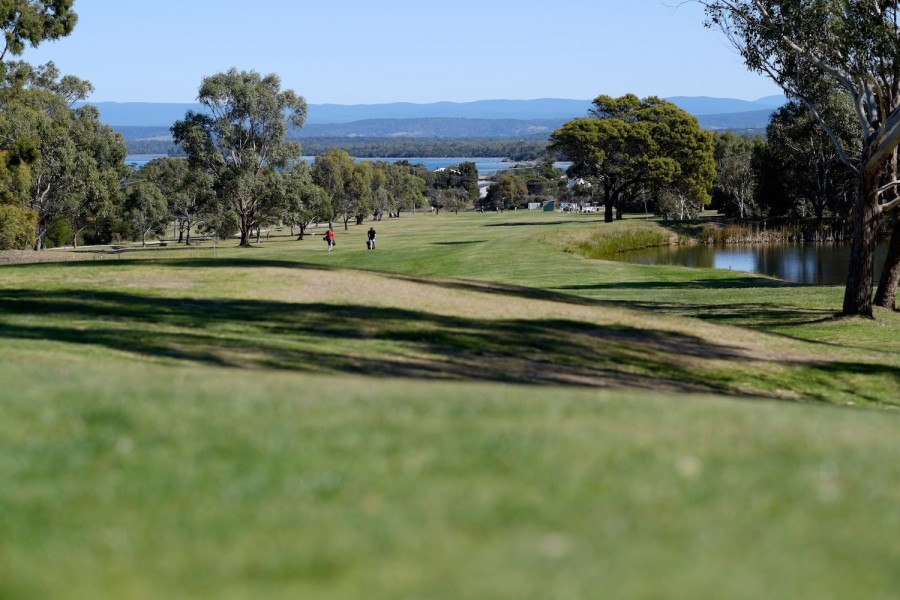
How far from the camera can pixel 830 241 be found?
259 feet

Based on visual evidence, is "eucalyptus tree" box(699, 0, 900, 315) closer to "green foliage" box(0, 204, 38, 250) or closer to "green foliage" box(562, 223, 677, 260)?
"green foliage" box(562, 223, 677, 260)

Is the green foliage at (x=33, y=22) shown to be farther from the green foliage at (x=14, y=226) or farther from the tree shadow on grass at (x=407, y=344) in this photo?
the tree shadow on grass at (x=407, y=344)

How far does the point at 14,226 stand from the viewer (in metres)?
63.4

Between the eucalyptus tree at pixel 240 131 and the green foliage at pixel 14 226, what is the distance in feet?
46.4

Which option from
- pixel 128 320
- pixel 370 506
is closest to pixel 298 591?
pixel 370 506

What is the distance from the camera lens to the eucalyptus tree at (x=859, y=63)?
Answer: 27.9 metres

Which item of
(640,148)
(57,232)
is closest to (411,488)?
(640,148)

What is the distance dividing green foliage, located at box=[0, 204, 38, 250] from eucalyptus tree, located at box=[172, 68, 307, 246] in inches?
557

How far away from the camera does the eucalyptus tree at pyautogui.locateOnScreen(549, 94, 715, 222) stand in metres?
96.1

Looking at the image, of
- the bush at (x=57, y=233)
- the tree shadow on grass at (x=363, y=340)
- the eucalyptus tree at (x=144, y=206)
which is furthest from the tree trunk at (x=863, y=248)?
the eucalyptus tree at (x=144, y=206)

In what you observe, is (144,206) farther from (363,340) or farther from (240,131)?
(363,340)

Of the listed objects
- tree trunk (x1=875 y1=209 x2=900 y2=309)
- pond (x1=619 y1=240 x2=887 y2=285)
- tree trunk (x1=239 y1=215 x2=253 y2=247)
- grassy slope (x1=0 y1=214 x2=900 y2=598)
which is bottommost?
pond (x1=619 y1=240 x2=887 y2=285)

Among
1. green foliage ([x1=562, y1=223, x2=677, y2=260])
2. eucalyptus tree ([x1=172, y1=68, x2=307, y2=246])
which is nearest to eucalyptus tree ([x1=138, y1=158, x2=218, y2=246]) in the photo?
eucalyptus tree ([x1=172, y1=68, x2=307, y2=246])

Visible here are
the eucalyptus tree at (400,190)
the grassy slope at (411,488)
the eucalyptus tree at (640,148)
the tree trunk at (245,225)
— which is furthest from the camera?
the eucalyptus tree at (400,190)
